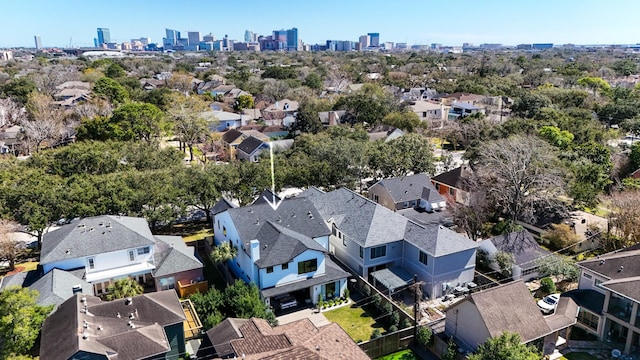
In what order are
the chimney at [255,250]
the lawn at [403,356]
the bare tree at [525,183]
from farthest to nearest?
the bare tree at [525,183]
the chimney at [255,250]
the lawn at [403,356]

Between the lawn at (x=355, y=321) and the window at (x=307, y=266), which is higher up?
the window at (x=307, y=266)

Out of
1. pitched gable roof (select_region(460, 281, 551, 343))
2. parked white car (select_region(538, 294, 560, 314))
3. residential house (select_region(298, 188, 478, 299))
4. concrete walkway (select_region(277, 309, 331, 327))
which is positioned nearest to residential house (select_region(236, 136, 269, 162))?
residential house (select_region(298, 188, 478, 299))

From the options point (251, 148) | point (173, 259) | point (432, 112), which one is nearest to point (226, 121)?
point (251, 148)

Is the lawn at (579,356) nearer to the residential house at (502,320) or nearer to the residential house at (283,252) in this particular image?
the residential house at (502,320)

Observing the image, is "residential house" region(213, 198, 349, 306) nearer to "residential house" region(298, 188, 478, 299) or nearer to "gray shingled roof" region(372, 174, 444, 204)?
"residential house" region(298, 188, 478, 299)

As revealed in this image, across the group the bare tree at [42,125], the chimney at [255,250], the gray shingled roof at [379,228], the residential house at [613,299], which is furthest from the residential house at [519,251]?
the bare tree at [42,125]

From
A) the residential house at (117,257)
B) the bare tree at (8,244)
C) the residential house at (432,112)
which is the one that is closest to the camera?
the residential house at (117,257)
